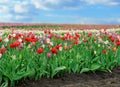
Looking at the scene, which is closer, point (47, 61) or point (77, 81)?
point (77, 81)

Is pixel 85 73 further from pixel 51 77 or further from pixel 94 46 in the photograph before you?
pixel 94 46

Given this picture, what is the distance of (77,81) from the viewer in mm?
5828

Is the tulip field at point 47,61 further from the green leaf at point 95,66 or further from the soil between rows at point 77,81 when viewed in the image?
the soil between rows at point 77,81

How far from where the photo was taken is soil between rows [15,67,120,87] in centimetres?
530

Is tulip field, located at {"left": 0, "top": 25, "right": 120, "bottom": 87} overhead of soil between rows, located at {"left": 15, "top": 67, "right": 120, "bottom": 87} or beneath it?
overhead

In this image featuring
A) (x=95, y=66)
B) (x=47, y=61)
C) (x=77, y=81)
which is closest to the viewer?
(x=77, y=81)

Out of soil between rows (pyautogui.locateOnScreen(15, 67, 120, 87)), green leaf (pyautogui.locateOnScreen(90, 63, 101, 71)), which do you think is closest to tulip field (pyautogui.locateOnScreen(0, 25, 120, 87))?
green leaf (pyautogui.locateOnScreen(90, 63, 101, 71))

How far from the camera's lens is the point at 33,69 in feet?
18.1

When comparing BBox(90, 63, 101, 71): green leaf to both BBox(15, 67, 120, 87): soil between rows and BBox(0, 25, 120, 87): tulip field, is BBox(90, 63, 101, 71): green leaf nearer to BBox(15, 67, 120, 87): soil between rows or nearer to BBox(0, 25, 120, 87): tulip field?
BBox(0, 25, 120, 87): tulip field

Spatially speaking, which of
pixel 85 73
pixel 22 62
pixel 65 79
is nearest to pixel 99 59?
pixel 85 73

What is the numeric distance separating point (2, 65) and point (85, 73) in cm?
186

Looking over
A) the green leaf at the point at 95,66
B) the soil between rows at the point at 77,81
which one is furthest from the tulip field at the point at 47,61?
the soil between rows at the point at 77,81

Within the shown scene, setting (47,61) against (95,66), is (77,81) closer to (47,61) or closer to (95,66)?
(47,61)

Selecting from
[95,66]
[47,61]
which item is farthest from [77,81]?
[95,66]
